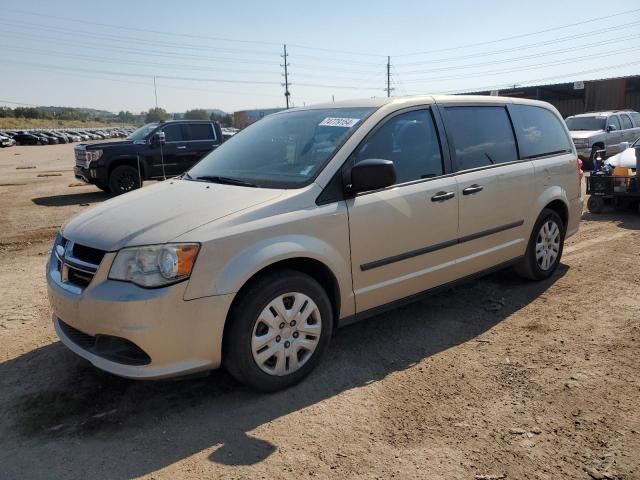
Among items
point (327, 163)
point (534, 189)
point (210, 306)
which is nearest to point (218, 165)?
point (327, 163)

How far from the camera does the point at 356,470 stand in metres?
2.54

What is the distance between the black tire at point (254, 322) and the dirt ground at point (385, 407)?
0.12 meters

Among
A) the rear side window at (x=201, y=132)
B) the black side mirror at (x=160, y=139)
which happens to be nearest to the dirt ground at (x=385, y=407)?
the black side mirror at (x=160, y=139)

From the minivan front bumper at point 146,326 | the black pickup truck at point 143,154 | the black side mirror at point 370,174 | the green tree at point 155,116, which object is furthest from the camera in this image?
the green tree at point 155,116

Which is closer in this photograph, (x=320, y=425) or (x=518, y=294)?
(x=320, y=425)

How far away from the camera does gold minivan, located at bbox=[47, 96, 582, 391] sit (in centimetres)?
288

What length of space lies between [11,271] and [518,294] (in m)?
5.59

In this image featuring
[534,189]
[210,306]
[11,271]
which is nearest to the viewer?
[210,306]

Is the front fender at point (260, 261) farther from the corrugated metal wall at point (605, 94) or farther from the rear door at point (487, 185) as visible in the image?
the corrugated metal wall at point (605, 94)

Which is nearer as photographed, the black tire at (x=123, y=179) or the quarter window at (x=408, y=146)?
the quarter window at (x=408, y=146)

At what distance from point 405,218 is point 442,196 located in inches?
17.0

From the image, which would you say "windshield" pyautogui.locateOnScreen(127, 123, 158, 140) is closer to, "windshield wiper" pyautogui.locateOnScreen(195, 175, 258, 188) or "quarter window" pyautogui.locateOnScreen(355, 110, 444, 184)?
"windshield wiper" pyautogui.locateOnScreen(195, 175, 258, 188)

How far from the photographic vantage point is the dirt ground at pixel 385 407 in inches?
Answer: 102

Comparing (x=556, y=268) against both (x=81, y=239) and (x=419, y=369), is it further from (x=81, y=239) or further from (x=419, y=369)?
(x=81, y=239)
